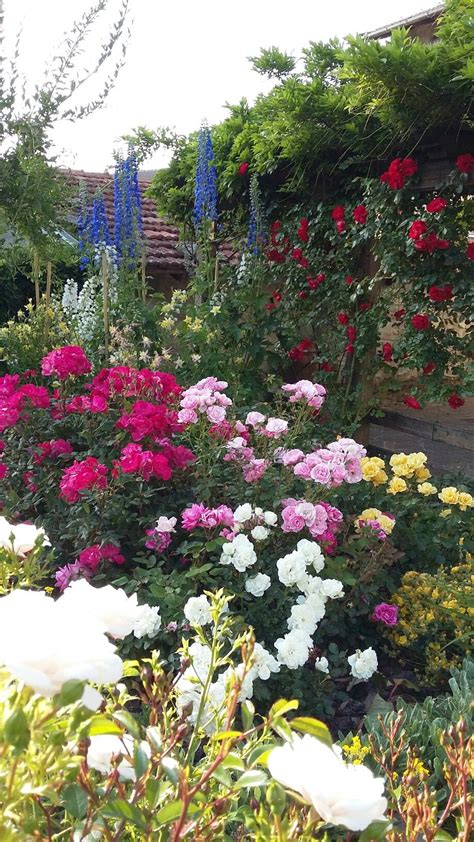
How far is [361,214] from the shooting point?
438 centimetres

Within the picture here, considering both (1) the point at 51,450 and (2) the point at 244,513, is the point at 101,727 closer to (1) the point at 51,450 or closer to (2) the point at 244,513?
(2) the point at 244,513

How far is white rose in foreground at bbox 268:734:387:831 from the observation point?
678 mm

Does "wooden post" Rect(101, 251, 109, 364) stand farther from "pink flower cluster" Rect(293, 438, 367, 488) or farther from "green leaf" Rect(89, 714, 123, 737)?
"green leaf" Rect(89, 714, 123, 737)

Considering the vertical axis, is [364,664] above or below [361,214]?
below

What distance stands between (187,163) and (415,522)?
12.2ft

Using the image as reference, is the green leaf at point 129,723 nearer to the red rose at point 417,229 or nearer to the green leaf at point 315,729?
the green leaf at point 315,729

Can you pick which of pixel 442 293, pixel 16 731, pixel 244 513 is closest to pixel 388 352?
pixel 442 293

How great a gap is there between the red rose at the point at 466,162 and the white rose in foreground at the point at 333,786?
3.62 m

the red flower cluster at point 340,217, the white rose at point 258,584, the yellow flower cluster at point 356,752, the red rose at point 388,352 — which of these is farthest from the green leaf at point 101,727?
the red flower cluster at point 340,217

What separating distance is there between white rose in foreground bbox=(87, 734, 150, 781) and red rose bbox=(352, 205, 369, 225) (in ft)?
12.7

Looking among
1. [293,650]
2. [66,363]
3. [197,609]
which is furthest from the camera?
[66,363]

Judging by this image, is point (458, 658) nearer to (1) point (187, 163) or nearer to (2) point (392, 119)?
(2) point (392, 119)

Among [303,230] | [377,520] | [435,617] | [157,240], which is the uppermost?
[303,230]

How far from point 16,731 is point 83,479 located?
70.1 inches
